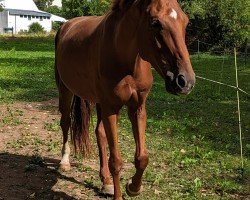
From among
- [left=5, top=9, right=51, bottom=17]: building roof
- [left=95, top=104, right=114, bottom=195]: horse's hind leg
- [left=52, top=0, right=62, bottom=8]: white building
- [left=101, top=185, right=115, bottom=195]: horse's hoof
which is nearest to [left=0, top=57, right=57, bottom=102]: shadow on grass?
[left=95, top=104, right=114, bottom=195]: horse's hind leg

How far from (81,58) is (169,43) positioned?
5.91ft

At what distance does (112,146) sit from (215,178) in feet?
6.00

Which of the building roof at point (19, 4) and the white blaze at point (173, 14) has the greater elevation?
the white blaze at point (173, 14)

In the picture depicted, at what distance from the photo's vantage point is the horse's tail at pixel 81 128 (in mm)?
5484

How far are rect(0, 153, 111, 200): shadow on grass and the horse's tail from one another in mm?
453

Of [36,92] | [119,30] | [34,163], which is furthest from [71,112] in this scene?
[36,92]

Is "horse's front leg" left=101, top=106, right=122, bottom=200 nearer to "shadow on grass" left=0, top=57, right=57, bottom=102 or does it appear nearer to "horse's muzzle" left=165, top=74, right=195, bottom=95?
"horse's muzzle" left=165, top=74, right=195, bottom=95

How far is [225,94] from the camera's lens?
11.9m

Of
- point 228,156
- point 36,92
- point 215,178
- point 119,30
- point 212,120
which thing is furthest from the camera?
point 36,92

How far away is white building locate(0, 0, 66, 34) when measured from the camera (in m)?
81.4

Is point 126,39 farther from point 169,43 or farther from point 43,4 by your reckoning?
point 43,4

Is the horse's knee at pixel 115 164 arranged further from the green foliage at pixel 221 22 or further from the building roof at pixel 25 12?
the building roof at pixel 25 12

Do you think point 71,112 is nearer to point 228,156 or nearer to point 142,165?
point 142,165

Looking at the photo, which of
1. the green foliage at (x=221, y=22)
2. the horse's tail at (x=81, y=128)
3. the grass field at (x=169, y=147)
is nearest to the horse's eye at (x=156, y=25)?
the grass field at (x=169, y=147)
